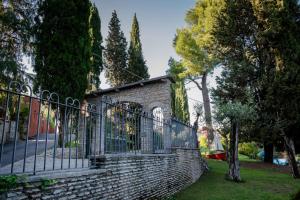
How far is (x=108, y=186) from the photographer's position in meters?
4.51

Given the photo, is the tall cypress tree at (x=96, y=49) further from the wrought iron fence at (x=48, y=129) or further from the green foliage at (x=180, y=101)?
the wrought iron fence at (x=48, y=129)

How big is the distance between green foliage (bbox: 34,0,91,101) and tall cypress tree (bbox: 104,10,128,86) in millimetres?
13060

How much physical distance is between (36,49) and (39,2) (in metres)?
2.69


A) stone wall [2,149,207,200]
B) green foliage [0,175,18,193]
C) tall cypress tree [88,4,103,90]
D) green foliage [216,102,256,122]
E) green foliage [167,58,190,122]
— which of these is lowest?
stone wall [2,149,207,200]

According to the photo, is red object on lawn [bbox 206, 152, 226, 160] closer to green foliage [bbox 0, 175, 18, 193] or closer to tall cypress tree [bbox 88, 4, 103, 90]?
tall cypress tree [bbox 88, 4, 103, 90]

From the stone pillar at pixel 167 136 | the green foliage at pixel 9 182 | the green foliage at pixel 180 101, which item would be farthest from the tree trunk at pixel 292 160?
the green foliage at pixel 9 182

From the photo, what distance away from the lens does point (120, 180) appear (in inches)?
195

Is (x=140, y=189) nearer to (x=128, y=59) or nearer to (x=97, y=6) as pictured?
(x=97, y=6)

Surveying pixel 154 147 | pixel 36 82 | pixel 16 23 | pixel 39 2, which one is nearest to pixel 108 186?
pixel 154 147

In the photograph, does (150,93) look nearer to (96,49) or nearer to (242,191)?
(242,191)

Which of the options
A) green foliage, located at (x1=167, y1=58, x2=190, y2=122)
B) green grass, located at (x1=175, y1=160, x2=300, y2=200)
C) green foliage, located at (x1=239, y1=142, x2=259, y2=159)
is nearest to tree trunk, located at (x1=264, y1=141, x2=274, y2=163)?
green foliage, located at (x1=167, y1=58, x2=190, y2=122)

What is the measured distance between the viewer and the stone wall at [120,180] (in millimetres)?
3088

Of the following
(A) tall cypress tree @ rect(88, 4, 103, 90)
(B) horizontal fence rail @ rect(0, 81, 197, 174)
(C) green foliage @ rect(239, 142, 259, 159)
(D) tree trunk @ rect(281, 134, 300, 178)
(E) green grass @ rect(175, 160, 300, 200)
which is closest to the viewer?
(B) horizontal fence rail @ rect(0, 81, 197, 174)

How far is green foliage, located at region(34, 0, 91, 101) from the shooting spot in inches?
491
